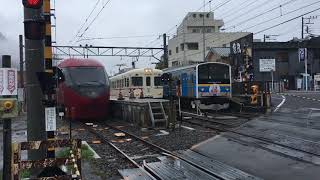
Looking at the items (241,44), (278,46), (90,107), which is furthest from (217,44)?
(90,107)

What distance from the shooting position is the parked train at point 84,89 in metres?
25.2

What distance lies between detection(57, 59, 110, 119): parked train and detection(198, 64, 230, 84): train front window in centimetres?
671

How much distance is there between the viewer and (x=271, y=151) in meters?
13.1

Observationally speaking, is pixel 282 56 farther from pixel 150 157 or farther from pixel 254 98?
pixel 150 157

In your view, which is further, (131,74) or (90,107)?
(131,74)

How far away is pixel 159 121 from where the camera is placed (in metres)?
21.3

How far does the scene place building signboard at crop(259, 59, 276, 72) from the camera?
62656mm

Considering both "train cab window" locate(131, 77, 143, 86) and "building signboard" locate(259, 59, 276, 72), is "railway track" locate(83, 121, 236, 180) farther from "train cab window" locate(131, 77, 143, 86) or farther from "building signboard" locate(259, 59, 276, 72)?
"building signboard" locate(259, 59, 276, 72)

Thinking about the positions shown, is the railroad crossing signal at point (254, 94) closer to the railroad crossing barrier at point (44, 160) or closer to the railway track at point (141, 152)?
the railway track at point (141, 152)

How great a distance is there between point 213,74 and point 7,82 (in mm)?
22539

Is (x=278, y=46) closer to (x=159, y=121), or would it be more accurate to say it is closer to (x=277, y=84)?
(x=277, y=84)

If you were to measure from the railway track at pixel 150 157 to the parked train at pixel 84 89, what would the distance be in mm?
6368

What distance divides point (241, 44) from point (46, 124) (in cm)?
3209

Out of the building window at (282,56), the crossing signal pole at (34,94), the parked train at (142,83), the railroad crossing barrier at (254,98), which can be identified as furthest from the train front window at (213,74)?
the building window at (282,56)
